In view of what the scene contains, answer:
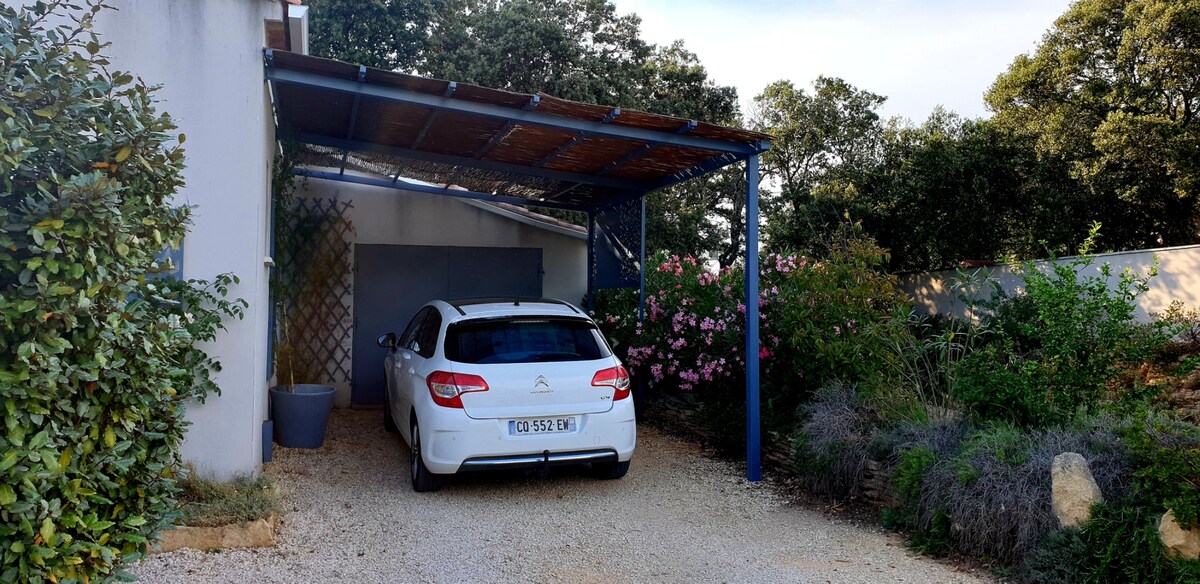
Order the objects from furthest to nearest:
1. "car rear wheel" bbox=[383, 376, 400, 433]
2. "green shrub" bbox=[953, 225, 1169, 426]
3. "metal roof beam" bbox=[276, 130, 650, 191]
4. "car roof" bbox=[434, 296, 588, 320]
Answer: "car rear wheel" bbox=[383, 376, 400, 433] < "metal roof beam" bbox=[276, 130, 650, 191] < "car roof" bbox=[434, 296, 588, 320] < "green shrub" bbox=[953, 225, 1169, 426]

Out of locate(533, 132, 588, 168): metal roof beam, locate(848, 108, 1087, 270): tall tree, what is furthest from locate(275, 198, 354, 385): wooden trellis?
locate(848, 108, 1087, 270): tall tree

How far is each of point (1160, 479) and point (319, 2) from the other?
1677 centimetres

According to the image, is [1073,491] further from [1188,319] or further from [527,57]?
[527,57]

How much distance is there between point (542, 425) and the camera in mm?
5875

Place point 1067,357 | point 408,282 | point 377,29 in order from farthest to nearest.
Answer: point 377,29 → point 408,282 → point 1067,357

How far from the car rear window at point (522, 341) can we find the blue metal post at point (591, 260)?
13.4 feet

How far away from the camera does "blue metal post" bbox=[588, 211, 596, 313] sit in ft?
34.4

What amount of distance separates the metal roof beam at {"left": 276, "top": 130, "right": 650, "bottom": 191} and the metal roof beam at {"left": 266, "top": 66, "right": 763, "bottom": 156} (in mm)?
1948

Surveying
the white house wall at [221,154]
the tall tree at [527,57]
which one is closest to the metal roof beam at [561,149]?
the white house wall at [221,154]

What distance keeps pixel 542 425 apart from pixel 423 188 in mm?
5021

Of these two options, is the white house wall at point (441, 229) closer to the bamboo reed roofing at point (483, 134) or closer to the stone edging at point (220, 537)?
the bamboo reed roofing at point (483, 134)

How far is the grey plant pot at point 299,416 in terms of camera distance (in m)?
7.41

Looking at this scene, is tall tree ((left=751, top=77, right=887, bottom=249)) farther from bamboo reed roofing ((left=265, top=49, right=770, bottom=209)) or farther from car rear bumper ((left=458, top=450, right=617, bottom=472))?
car rear bumper ((left=458, top=450, right=617, bottom=472))

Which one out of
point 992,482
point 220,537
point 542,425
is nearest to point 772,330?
point 542,425
